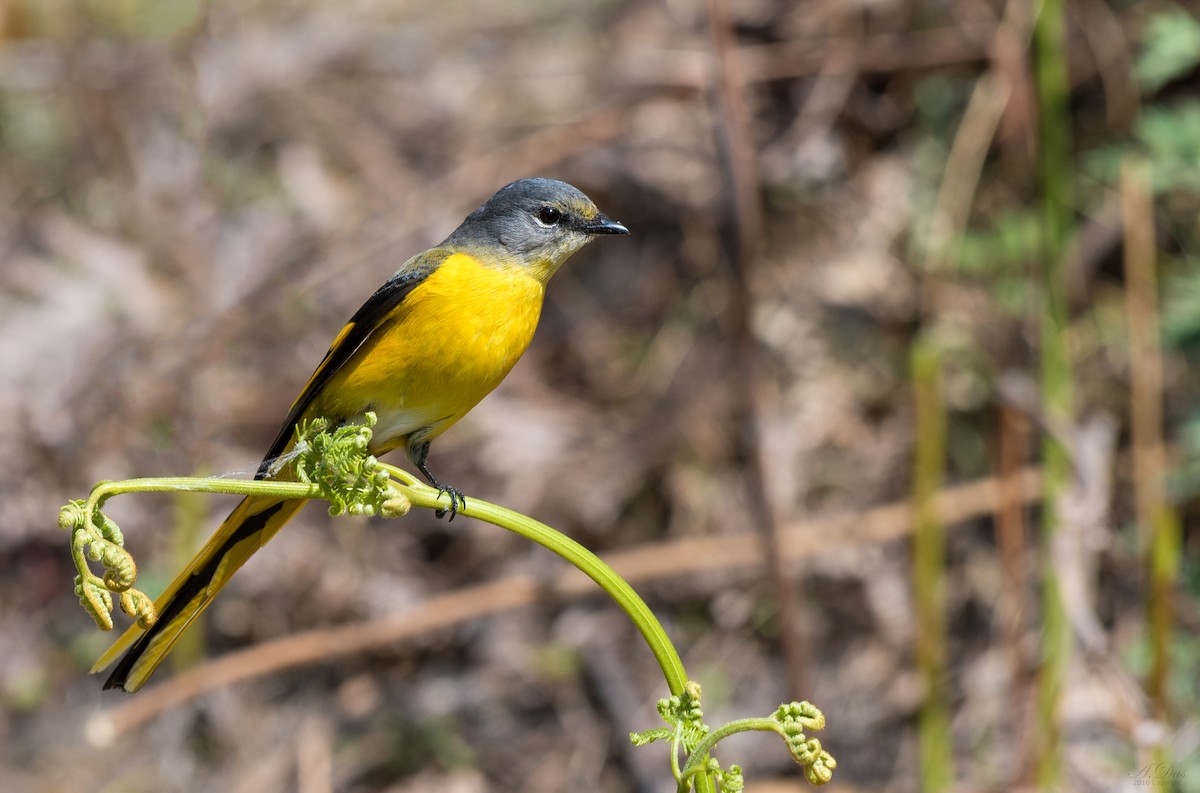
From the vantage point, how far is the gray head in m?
3.24

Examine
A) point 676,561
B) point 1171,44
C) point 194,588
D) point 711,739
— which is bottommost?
point 711,739

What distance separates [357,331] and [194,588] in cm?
84

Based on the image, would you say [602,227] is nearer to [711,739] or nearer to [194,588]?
[194,588]

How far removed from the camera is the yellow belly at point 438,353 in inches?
115

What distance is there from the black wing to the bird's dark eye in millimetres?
285

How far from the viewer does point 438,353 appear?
2926mm

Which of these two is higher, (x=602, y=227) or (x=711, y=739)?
(x=602, y=227)

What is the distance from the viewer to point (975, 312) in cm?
608

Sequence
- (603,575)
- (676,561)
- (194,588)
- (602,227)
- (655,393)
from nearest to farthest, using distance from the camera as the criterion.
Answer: (603,575), (194,588), (602,227), (676,561), (655,393)

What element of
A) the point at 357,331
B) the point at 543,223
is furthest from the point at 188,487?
the point at 543,223

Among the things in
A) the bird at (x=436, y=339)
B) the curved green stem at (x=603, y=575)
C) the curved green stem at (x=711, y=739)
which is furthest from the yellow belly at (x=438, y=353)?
the curved green stem at (x=711, y=739)

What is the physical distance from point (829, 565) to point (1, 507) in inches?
159

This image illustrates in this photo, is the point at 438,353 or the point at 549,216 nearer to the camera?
the point at 438,353

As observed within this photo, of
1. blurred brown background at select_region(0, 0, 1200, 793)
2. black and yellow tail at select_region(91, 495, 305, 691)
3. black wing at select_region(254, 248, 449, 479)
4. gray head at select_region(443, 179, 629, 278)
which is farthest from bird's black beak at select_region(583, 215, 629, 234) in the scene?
blurred brown background at select_region(0, 0, 1200, 793)
